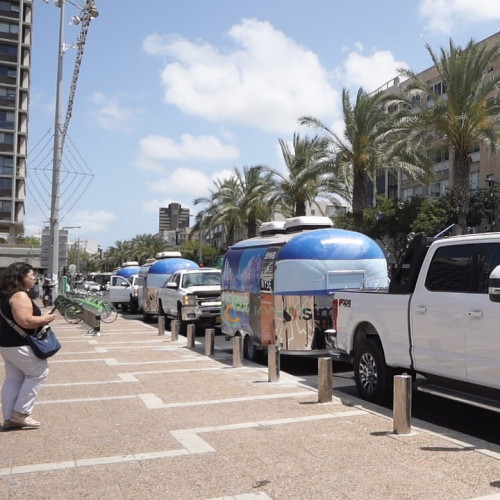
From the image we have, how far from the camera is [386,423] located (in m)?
6.76

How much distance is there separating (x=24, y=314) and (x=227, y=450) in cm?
251

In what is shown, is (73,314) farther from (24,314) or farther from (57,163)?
(24,314)

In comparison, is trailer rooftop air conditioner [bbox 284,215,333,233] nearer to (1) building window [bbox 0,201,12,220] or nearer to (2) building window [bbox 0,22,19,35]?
(1) building window [bbox 0,201,12,220]

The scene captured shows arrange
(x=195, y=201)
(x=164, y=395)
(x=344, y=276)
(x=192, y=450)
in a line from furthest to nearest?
(x=195, y=201) → (x=344, y=276) → (x=164, y=395) → (x=192, y=450)

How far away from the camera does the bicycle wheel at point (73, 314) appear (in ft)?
71.8

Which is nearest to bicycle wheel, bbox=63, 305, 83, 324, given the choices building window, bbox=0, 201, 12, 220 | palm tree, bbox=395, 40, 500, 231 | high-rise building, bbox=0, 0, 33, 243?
palm tree, bbox=395, 40, 500, 231

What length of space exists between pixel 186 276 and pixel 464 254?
1389cm

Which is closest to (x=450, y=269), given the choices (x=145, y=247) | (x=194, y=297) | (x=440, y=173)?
(x=194, y=297)

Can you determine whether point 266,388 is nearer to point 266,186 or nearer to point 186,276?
point 186,276

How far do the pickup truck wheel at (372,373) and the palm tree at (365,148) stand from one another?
54.6 ft

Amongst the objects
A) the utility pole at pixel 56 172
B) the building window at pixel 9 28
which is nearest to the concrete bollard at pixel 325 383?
the utility pole at pixel 56 172

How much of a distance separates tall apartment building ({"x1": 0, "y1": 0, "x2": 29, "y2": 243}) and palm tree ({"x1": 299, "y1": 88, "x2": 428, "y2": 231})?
56.6 meters

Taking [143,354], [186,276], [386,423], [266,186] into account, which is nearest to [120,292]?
[266,186]

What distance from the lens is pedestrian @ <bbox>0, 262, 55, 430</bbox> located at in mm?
6168
